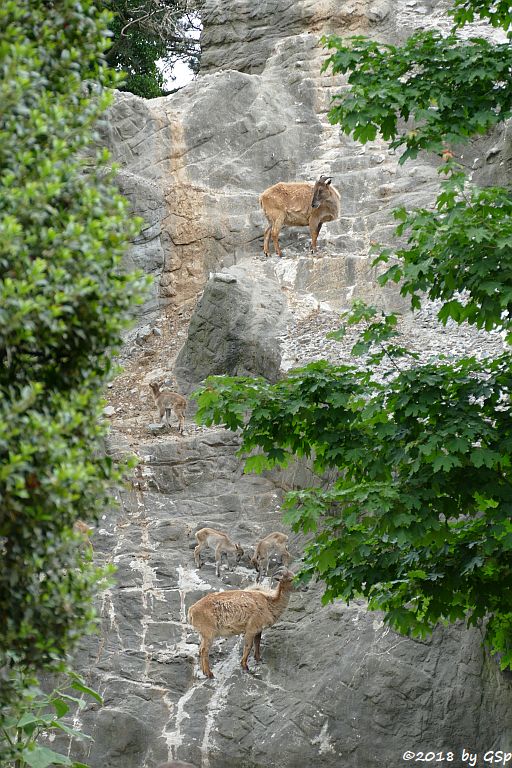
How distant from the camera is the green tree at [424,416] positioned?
888cm

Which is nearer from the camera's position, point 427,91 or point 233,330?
point 427,91

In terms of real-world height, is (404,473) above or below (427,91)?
below

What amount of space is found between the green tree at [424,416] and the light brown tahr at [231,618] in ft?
12.9

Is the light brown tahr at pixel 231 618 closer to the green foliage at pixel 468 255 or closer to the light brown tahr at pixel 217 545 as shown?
the light brown tahr at pixel 217 545

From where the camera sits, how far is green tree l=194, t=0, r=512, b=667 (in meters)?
8.88

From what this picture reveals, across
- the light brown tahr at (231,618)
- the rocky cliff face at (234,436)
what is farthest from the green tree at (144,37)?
the light brown tahr at (231,618)

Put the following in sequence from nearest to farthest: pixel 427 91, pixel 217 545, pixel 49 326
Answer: pixel 49 326 → pixel 427 91 → pixel 217 545

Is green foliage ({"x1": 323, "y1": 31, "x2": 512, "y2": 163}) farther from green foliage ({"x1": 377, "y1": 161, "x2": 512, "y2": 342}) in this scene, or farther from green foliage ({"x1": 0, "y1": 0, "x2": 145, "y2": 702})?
green foliage ({"x1": 0, "y1": 0, "x2": 145, "y2": 702})

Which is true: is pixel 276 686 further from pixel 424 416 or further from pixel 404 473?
pixel 424 416

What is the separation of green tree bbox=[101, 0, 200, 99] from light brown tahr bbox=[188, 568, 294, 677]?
20.3 meters

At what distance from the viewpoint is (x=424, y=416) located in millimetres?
9109

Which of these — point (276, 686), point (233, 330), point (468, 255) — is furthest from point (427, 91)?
point (233, 330)

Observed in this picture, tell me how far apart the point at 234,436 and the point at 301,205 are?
207 inches

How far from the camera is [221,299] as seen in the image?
19.1 metres
